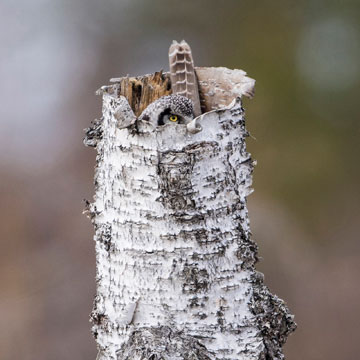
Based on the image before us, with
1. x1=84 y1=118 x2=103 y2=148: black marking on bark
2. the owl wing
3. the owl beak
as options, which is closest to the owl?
the owl wing

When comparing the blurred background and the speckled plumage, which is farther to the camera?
the blurred background

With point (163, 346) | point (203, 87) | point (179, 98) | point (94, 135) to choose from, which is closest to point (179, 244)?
point (163, 346)

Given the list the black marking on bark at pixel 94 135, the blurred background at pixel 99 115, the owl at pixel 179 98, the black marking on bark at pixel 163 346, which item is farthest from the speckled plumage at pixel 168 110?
the blurred background at pixel 99 115

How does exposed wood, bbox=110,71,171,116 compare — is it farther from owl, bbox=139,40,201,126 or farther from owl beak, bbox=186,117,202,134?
owl beak, bbox=186,117,202,134

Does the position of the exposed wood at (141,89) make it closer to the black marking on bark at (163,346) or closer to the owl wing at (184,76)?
the owl wing at (184,76)

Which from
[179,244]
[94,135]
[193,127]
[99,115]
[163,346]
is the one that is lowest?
[163,346]

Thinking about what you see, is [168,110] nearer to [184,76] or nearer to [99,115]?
[184,76]

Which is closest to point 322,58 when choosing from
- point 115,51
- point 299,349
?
point 115,51
